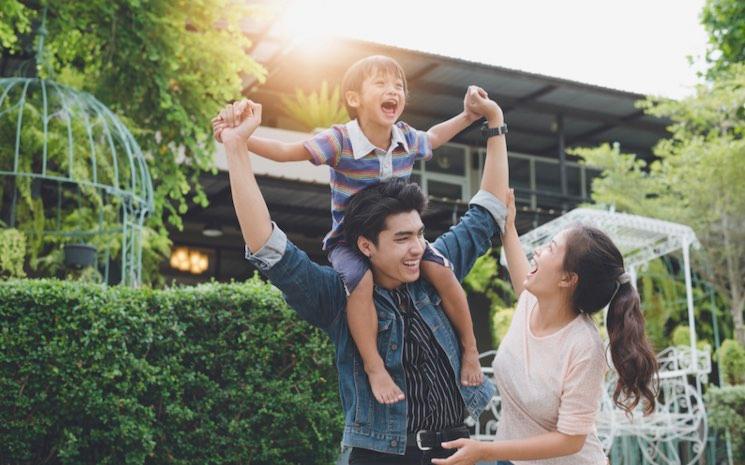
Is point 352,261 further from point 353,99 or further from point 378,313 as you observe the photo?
point 353,99

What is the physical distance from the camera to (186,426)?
20.9ft

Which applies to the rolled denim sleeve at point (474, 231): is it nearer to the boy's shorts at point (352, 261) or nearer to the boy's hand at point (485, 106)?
the boy's shorts at point (352, 261)

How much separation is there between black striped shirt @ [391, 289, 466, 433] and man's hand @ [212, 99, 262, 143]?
70 cm

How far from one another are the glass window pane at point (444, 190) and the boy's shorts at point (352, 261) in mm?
15590

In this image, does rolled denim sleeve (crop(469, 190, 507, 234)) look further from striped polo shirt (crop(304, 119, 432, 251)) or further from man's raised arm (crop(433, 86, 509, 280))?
striped polo shirt (crop(304, 119, 432, 251))

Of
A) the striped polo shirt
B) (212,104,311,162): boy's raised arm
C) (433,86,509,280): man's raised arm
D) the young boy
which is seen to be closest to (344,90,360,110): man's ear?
the young boy

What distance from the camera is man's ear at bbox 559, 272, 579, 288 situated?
288cm

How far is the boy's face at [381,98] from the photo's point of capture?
2.85 metres

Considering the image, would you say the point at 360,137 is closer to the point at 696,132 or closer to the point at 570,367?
the point at 570,367

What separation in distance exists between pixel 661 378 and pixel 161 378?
19.3 feet

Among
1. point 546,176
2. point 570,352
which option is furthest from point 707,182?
point 570,352

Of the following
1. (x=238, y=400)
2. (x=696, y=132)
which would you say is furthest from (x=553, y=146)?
(x=238, y=400)

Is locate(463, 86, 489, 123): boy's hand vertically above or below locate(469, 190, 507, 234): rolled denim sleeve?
above

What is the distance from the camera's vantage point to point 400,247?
2.51 metres
